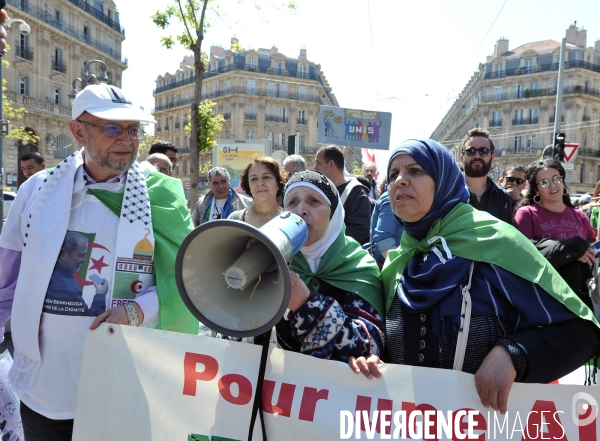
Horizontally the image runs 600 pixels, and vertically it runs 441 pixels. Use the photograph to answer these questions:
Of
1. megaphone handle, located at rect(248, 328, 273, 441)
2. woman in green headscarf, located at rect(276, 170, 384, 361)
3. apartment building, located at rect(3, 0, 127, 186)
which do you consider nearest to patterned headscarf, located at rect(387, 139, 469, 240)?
woman in green headscarf, located at rect(276, 170, 384, 361)

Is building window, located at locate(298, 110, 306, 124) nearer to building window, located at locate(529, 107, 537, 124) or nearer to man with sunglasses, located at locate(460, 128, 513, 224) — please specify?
building window, located at locate(529, 107, 537, 124)

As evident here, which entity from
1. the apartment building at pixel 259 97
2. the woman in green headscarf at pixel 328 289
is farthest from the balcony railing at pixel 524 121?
the woman in green headscarf at pixel 328 289

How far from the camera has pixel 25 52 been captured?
33219mm

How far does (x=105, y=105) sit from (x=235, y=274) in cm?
114

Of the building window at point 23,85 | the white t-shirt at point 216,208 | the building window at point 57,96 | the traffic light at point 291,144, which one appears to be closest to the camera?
the white t-shirt at point 216,208

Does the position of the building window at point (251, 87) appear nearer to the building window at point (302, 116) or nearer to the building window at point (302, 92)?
the building window at point (302, 92)

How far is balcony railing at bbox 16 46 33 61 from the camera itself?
32594 millimetres

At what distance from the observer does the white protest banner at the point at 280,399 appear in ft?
5.06

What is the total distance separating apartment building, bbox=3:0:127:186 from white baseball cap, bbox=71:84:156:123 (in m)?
31.0

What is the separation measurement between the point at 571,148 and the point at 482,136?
1201cm

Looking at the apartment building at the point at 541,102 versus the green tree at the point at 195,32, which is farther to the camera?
the apartment building at the point at 541,102

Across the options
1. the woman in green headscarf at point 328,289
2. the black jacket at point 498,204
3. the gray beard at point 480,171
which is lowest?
the woman in green headscarf at point 328,289

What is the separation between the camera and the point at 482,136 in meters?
3.79

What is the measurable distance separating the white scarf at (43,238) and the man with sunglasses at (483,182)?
2.48 metres
